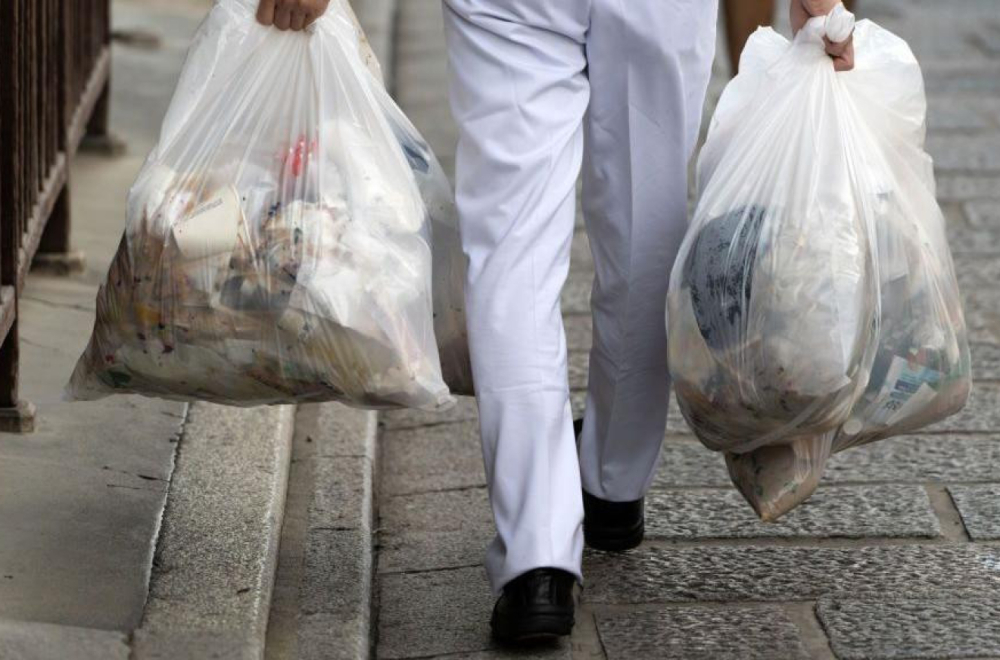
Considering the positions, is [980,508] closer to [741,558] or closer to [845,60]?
[741,558]

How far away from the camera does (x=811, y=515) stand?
3.54 meters

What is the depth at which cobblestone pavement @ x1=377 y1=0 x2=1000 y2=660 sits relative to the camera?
9.82 ft

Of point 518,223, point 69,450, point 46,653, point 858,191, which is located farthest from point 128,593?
point 858,191

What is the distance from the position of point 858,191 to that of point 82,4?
297cm

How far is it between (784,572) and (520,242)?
33.5 inches

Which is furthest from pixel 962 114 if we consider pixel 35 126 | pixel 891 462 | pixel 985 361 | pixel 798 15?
pixel 798 15

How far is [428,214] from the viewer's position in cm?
301

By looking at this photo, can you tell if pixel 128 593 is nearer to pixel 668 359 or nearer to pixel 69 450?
pixel 69 450

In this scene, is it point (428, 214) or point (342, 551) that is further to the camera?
point (342, 551)

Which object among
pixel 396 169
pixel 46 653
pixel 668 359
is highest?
pixel 396 169

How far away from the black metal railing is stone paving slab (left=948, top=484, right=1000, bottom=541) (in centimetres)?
181

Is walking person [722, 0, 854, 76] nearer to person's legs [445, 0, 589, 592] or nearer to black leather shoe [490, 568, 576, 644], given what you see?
person's legs [445, 0, 589, 592]

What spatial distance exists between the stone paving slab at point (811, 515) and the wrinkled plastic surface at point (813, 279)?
0.40 m

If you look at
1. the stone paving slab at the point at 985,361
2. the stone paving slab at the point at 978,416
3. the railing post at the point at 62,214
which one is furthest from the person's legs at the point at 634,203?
the railing post at the point at 62,214
